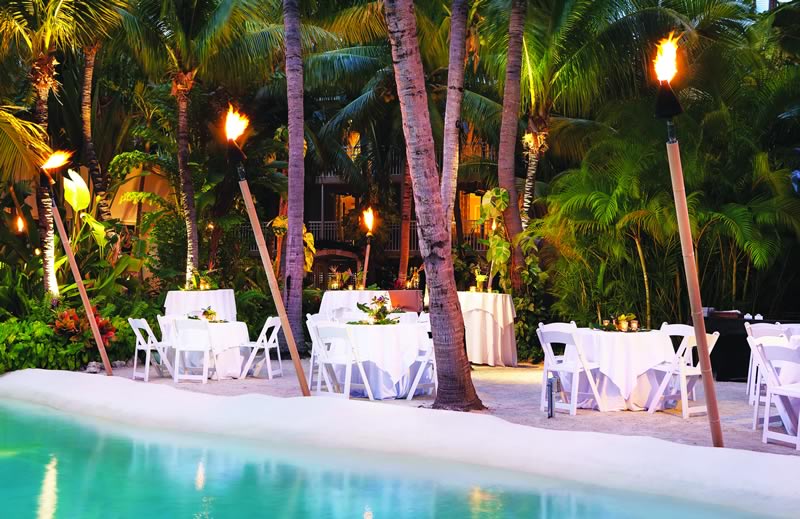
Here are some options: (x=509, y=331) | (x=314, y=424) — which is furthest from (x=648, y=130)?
(x=314, y=424)

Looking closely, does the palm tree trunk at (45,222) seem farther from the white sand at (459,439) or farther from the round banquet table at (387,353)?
the round banquet table at (387,353)

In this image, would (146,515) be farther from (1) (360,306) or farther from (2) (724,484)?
(1) (360,306)

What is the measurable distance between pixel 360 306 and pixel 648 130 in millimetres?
6140

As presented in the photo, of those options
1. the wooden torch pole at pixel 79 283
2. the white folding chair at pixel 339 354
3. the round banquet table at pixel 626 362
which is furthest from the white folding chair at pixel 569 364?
the wooden torch pole at pixel 79 283

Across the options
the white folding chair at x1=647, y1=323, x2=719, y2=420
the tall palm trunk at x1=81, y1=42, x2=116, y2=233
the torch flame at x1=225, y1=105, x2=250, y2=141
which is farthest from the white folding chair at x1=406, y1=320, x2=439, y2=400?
the tall palm trunk at x1=81, y1=42, x2=116, y2=233

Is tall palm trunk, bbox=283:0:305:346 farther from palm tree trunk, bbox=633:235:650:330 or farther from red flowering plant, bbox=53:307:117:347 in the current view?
palm tree trunk, bbox=633:235:650:330

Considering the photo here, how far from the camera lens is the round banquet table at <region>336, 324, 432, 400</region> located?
1075cm

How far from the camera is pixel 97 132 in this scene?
25.3 metres

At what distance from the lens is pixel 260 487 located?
24.5 ft

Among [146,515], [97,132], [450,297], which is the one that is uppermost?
[97,132]

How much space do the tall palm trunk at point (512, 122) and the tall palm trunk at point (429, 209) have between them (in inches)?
233

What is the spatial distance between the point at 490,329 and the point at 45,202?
6878 millimetres

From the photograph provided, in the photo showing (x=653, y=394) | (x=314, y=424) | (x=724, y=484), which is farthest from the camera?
(x=653, y=394)

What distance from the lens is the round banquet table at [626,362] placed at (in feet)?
32.6
